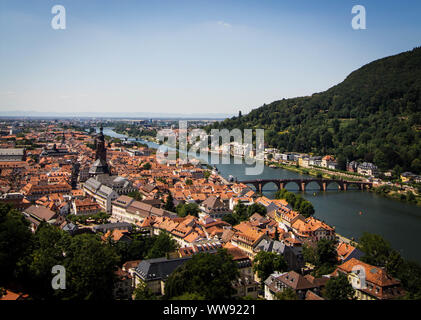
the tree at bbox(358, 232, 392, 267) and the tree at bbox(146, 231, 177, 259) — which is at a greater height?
the tree at bbox(146, 231, 177, 259)

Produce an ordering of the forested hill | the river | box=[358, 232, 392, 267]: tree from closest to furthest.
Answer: box=[358, 232, 392, 267]: tree
the river
the forested hill

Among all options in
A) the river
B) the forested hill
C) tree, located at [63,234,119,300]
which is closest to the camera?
tree, located at [63,234,119,300]

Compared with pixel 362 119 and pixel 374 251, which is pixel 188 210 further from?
pixel 362 119

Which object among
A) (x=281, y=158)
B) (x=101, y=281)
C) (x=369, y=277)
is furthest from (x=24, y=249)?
(x=281, y=158)

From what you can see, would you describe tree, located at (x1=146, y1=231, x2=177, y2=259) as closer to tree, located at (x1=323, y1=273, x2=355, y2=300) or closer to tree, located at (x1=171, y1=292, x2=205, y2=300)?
tree, located at (x1=171, y1=292, x2=205, y2=300)

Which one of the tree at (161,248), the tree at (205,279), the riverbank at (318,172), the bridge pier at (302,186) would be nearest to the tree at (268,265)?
the tree at (205,279)

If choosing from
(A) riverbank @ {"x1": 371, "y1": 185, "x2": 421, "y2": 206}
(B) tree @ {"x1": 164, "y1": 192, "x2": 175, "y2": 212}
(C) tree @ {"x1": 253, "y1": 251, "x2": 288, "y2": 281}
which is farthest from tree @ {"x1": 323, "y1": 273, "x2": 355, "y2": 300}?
(A) riverbank @ {"x1": 371, "y1": 185, "x2": 421, "y2": 206}

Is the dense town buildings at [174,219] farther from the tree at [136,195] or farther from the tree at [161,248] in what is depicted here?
the tree at [161,248]
